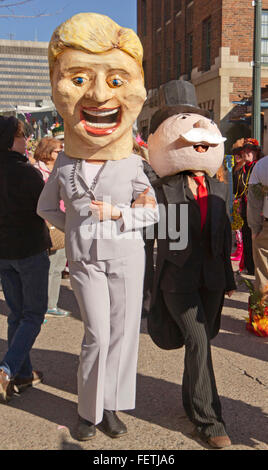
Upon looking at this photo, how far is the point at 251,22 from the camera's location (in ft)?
65.4

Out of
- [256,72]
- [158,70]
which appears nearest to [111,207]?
[256,72]

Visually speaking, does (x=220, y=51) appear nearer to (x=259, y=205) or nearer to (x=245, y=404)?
(x=259, y=205)

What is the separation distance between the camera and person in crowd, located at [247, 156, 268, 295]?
16.6 feet

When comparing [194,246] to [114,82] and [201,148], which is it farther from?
[114,82]

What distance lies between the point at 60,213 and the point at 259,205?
8.14ft

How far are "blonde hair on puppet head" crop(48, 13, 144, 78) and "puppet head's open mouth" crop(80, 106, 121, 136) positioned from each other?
331 millimetres

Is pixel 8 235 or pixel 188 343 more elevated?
pixel 8 235

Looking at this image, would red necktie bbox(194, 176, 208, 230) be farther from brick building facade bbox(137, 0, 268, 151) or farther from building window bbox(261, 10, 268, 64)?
building window bbox(261, 10, 268, 64)

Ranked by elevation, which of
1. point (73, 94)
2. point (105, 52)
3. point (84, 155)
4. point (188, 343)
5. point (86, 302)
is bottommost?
point (188, 343)

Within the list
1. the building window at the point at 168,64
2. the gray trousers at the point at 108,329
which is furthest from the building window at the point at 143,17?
the gray trousers at the point at 108,329

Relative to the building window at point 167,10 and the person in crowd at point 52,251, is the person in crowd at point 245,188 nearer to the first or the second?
the person in crowd at point 52,251

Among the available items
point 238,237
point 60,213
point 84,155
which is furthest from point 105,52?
point 238,237

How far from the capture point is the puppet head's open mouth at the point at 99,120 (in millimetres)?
3115

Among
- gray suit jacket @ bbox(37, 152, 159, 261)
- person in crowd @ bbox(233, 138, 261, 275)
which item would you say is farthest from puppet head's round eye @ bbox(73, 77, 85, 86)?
person in crowd @ bbox(233, 138, 261, 275)
